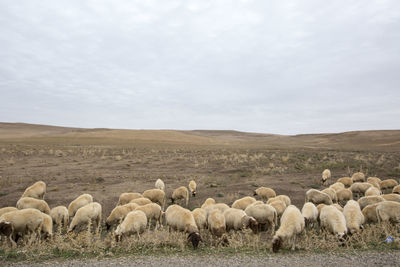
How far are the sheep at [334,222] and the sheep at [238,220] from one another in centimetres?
206

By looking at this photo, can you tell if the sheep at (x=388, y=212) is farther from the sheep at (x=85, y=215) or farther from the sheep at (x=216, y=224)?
the sheep at (x=85, y=215)

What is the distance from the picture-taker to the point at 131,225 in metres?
7.55

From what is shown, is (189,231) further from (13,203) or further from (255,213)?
(13,203)

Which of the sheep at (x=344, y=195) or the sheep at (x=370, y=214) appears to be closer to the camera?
the sheep at (x=370, y=214)

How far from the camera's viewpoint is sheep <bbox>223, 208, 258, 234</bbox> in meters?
7.78

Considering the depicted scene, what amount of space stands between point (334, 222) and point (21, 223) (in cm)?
891

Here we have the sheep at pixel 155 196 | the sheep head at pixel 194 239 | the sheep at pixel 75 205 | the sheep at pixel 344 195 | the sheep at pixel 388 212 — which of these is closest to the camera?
the sheep head at pixel 194 239

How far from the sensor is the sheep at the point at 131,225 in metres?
7.30

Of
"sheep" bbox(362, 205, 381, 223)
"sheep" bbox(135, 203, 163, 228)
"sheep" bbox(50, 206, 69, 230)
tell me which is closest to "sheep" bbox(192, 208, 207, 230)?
"sheep" bbox(135, 203, 163, 228)

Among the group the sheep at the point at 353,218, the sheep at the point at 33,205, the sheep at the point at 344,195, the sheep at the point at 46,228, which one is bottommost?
the sheep at the point at 46,228

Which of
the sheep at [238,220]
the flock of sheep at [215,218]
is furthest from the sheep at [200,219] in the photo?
the sheep at [238,220]

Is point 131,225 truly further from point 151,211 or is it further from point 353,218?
point 353,218

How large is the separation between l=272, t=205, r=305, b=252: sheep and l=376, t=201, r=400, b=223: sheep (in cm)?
280

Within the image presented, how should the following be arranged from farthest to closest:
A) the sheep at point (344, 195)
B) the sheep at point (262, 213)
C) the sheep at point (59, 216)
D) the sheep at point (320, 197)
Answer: the sheep at point (344, 195) < the sheep at point (320, 197) < the sheep at point (59, 216) < the sheep at point (262, 213)
